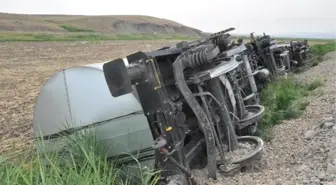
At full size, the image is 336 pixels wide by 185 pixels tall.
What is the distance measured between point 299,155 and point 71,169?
3.04 metres

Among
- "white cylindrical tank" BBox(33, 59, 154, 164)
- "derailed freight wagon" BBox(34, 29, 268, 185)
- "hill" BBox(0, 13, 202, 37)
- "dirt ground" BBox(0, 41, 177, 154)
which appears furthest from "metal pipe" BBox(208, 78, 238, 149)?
"hill" BBox(0, 13, 202, 37)

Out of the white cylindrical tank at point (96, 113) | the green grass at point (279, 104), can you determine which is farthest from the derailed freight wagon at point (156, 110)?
the green grass at point (279, 104)

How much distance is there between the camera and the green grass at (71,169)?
3305 millimetres

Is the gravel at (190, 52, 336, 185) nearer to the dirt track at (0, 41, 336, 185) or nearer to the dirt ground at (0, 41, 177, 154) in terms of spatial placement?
the dirt track at (0, 41, 336, 185)

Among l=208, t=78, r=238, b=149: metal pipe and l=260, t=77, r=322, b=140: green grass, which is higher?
l=208, t=78, r=238, b=149: metal pipe

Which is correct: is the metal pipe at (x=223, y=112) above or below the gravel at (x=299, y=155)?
above

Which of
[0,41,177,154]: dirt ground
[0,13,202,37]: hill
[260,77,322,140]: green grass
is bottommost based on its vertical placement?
[260,77,322,140]: green grass

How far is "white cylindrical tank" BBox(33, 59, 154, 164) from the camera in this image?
4125 mm

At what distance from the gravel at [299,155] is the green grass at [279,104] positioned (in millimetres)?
176

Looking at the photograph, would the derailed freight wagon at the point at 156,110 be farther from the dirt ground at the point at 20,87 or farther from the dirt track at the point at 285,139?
the dirt ground at the point at 20,87

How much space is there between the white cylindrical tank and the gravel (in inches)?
38.5

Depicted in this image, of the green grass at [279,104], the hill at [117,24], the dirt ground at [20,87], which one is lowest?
the green grass at [279,104]

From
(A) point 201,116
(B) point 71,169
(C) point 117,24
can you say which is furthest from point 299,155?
(C) point 117,24

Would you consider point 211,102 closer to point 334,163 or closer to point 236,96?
point 236,96
